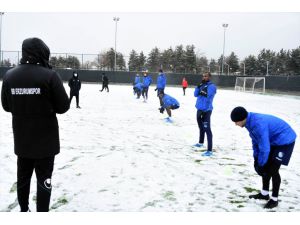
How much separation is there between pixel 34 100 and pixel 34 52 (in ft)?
1.45

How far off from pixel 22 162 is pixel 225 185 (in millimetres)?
2949

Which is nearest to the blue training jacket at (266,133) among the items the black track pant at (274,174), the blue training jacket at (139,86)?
the black track pant at (274,174)

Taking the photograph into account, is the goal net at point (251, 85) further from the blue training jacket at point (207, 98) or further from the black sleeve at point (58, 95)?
the black sleeve at point (58, 95)

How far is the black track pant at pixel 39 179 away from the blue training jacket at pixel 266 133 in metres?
2.39

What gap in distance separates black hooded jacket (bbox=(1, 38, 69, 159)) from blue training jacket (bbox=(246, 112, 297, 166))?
2275 millimetres

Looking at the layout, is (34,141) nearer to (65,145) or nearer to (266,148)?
(266,148)

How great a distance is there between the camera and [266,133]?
391cm

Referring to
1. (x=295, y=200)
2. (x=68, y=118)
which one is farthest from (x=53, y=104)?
(x=68, y=118)

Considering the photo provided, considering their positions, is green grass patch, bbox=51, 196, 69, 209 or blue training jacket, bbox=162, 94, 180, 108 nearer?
green grass patch, bbox=51, 196, 69, 209

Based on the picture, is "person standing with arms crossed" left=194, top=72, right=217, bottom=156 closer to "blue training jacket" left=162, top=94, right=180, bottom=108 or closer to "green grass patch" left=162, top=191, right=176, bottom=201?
"green grass patch" left=162, top=191, right=176, bottom=201

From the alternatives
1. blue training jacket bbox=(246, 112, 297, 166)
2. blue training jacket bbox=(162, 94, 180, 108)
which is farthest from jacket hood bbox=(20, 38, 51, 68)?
blue training jacket bbox=(162, 94, 180, 108)

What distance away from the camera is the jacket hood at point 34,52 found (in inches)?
117

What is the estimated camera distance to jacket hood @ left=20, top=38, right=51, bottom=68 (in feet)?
9.76

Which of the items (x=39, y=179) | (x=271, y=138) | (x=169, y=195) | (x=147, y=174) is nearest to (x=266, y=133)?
(x=271, y=138)
